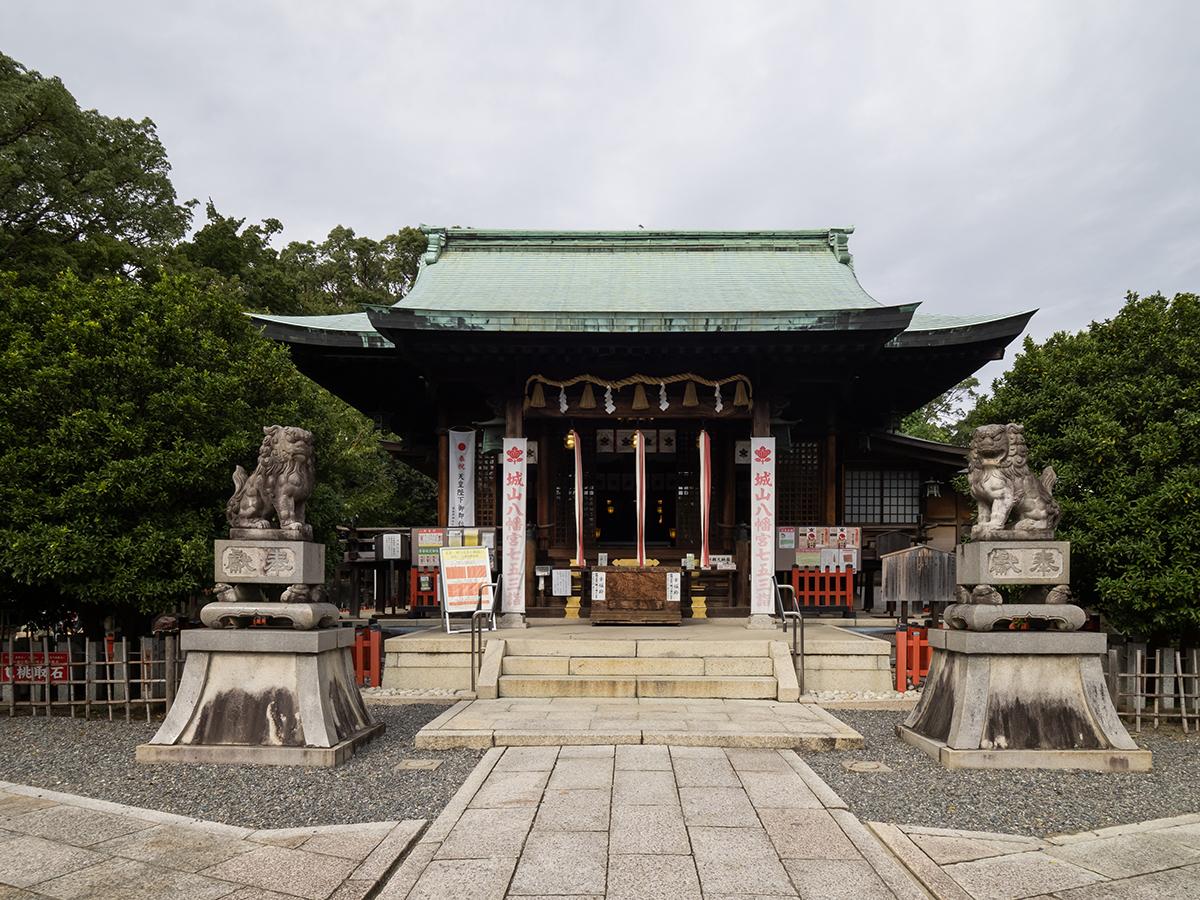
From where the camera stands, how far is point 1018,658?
19.4 feet

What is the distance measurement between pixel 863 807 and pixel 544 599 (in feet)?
26.2

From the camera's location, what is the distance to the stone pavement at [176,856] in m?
3.58

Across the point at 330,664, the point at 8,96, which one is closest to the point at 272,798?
the point at 330,664

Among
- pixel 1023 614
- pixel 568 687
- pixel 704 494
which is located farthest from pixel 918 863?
pixel 704 494

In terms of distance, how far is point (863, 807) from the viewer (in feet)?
16.0

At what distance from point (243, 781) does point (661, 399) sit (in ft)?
24.7

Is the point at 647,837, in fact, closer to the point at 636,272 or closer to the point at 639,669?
the point at 639,669

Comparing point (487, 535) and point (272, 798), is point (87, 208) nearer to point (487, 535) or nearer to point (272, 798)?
point (487, 535)

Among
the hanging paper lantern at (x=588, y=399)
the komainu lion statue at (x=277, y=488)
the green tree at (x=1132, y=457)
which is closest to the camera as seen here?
the komainu lion statue at (x=277, y=488)

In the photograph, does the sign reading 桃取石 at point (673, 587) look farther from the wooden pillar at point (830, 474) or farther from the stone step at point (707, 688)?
the wooden pillar at point (830, 474)

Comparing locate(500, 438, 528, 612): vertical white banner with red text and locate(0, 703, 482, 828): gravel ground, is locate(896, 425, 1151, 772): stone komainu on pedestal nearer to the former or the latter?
locate(0, 703, 482, 828): gravel ground

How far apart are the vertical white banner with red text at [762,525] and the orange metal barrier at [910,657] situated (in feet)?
6.93

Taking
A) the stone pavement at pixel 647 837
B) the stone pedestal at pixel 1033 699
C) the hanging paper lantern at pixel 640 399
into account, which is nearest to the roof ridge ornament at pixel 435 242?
the hanging paper lantern at pixel 640 399

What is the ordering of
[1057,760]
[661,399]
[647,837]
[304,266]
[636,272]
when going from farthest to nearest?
[304,266] → [636,272] → [661,399] → [1057,760] → [647,837]
